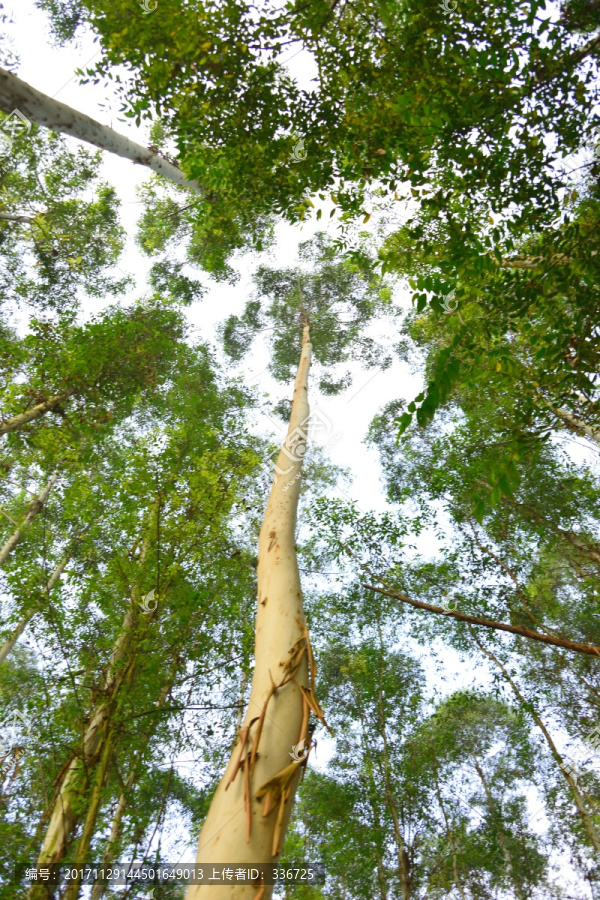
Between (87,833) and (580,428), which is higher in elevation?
(580,428)

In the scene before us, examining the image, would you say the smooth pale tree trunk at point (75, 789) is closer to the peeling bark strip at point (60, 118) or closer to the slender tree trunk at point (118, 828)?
the slender tree trunk at point (118, 828)

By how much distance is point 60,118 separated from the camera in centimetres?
357

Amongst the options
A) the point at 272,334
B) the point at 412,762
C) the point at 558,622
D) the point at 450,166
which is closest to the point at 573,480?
the point at 558,622

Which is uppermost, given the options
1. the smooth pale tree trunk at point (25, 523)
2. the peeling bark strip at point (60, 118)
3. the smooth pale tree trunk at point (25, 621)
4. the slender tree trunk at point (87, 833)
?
the peeling bark strip at point (60, 118)

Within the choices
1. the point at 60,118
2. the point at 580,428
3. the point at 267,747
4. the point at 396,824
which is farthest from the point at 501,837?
the point at 60,118

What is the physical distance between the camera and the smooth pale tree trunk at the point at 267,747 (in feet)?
4.86

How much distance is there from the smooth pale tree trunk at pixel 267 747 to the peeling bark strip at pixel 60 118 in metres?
3.78

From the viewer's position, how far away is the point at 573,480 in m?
7.21

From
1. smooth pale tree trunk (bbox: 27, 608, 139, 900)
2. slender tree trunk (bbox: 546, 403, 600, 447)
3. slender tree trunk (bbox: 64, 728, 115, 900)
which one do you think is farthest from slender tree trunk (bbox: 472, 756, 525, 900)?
slender tree trunk (bbox: 64, 728, 115, 900)

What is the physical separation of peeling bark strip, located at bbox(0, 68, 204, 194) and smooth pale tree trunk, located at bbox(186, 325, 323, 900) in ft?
12.4

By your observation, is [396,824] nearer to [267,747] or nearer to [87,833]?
[87,833]

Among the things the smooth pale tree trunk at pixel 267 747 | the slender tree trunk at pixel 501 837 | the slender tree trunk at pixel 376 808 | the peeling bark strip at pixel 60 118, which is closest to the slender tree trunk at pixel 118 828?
the smooth pale tree trunk at pixel 267 747

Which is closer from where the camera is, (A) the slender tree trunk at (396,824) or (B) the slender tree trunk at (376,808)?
(A) the slender tree trunk at (396,824)

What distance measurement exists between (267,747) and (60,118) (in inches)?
182
